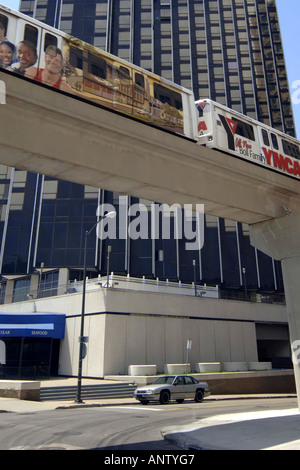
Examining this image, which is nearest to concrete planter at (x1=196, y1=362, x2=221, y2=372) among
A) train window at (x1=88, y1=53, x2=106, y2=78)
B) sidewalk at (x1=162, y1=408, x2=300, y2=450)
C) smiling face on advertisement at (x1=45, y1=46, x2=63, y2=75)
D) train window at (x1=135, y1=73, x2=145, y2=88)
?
sidewalk at (x1=162, y1=408, x2=300, y2=450)

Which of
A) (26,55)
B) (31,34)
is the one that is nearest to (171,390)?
(26,55)

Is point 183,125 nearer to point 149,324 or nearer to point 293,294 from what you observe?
point 293,294

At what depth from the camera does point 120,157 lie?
1390 centimetres

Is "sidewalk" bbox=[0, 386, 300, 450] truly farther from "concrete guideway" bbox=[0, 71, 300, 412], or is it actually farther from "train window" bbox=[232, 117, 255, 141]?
"train window" bbox=[232, 117, 255, 141]

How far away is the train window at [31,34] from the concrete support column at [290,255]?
41.3 ft

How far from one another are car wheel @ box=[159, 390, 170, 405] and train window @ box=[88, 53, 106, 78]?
15279 mm

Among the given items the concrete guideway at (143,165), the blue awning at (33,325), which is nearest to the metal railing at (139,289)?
the blue awning at (33,325)

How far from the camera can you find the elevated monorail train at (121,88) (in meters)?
11.9

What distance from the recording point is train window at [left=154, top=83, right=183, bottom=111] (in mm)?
14688

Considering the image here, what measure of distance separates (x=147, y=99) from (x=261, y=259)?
45195 mm

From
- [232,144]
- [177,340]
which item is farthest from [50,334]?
[232,144]

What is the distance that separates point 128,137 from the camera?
541 inches

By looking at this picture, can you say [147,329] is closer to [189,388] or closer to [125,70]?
[189,388]

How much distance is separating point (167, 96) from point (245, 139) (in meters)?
4.39
